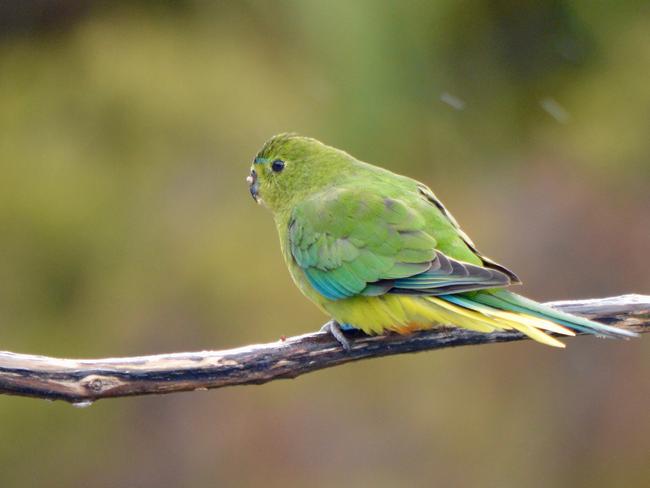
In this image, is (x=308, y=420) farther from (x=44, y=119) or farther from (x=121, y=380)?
(x=121, y=380)

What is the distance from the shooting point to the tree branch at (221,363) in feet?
9.68

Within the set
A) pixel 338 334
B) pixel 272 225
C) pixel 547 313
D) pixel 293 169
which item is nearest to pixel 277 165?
pixel 293 169

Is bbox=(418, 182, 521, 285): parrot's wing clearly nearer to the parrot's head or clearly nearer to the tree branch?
the tree branch

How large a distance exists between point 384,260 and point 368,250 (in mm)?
104

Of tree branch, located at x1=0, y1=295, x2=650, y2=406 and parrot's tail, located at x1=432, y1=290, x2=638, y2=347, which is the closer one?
parrot's tail, located at x1=432, y1=290, x2=638, y2=347

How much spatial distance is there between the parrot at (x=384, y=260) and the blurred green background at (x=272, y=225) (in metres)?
1.88

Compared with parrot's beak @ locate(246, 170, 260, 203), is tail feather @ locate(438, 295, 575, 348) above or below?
below

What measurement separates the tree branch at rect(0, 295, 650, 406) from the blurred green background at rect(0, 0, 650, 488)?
2.66 m

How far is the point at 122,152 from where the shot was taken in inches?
252

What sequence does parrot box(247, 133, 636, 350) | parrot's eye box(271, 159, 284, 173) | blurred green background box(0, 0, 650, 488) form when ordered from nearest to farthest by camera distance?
parrot box(247, 133, 636, 350) < parrot's eye box(271, 159, 284, 173) < blurred green background box(0, 0, 650, 488)

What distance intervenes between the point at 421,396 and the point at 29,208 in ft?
10.2

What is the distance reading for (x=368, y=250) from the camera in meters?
3.50

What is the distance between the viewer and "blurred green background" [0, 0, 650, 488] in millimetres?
5918

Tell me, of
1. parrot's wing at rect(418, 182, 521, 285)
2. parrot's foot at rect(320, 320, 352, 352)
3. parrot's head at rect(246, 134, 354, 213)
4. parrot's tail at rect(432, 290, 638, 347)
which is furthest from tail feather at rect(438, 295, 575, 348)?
parrot's head at rect(246, 134, 354, 213)
